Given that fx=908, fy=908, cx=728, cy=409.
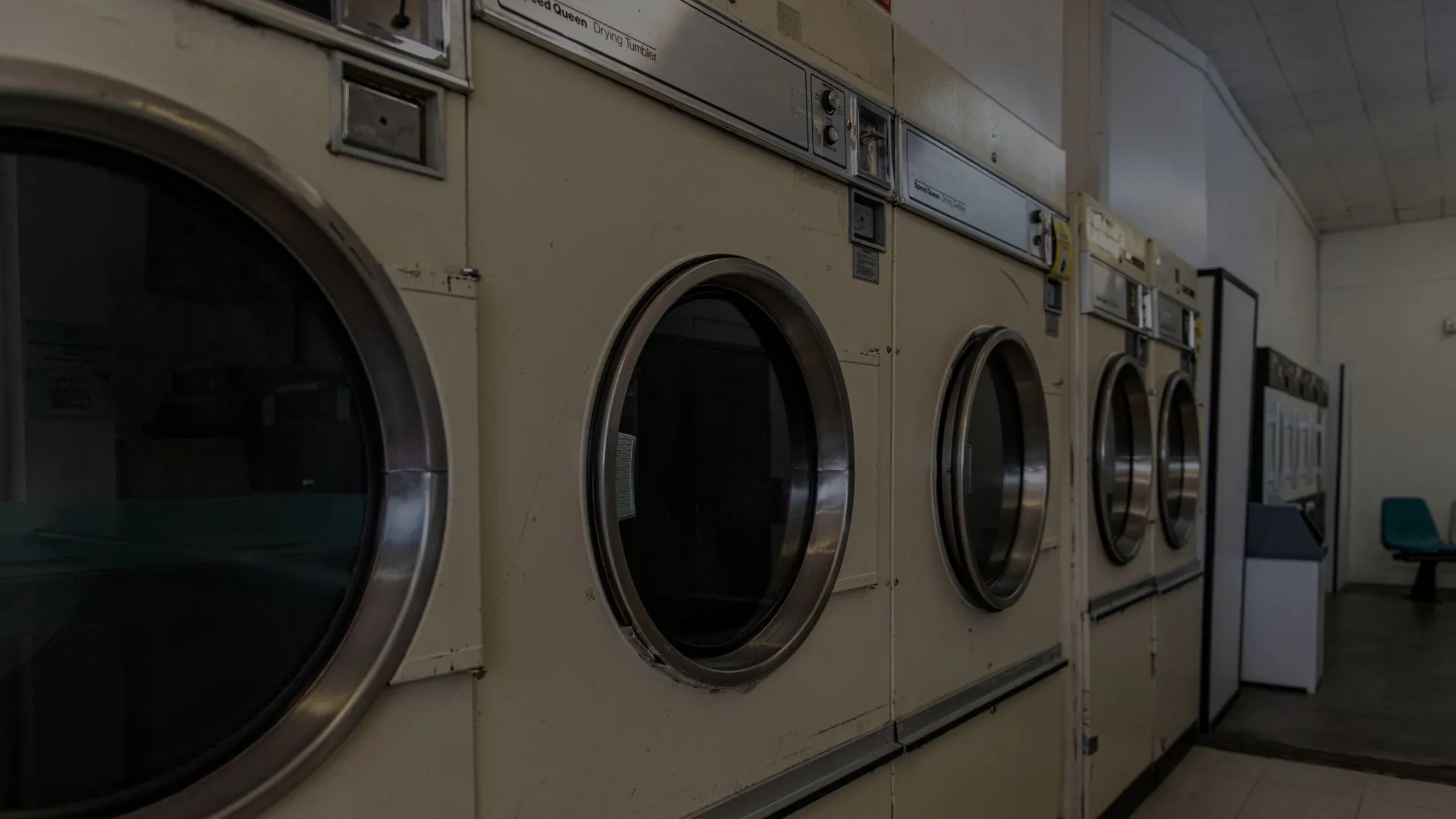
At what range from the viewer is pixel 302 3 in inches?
34.8

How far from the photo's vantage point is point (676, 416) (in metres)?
1.46

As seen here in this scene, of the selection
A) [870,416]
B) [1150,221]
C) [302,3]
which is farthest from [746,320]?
[1150,221]

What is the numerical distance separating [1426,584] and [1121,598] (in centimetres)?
657

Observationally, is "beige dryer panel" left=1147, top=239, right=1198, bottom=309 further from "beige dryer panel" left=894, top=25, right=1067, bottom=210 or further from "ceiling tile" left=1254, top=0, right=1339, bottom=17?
"ceiling tile" left=1254, top=0, right=1339, bottom=17

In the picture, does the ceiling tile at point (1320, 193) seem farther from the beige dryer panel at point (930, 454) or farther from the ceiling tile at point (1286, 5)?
the beige dryer panel at point (930, 454)

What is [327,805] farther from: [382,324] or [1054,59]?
[1054,59]

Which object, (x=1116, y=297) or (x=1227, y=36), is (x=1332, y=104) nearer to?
(x=1227, y=36)

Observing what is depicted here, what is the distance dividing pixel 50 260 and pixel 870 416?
4.30ft

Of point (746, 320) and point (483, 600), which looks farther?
point (746, 320)

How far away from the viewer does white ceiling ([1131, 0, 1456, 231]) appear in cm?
458

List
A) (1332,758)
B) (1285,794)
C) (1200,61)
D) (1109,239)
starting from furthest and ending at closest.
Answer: (1200,61) < (1332,758) < (1285,794) < (1109,239)

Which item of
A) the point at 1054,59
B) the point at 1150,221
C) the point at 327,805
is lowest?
the point at 327,805

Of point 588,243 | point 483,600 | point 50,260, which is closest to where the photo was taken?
point 50,260

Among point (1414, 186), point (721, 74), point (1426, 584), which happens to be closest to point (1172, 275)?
point (721, 74)
